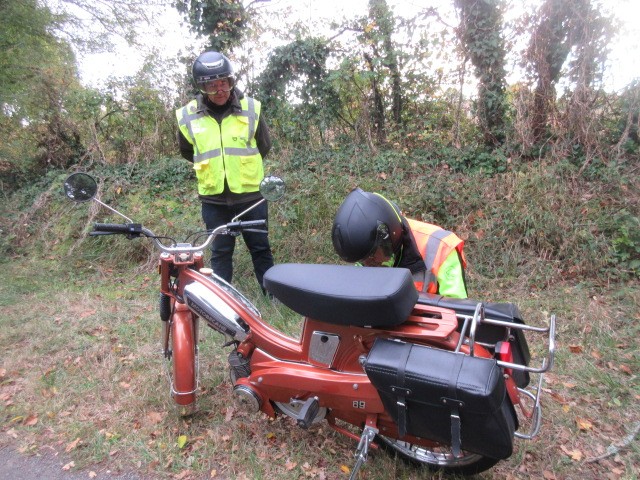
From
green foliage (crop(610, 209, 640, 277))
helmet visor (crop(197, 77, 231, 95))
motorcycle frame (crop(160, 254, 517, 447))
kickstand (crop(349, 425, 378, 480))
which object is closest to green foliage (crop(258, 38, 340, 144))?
helmet visor (crop(197, 77, 231, 95))

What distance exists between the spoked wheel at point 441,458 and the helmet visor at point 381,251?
0.89 metres

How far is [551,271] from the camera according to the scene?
4.45m

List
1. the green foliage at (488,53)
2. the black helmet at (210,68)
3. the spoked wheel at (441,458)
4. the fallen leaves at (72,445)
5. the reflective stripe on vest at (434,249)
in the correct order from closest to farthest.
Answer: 1. the spoked wheel at (441,458)
2. the reflective stripe on vest at (434,249)
3. the fallen leaves at (72,445)
4. the black helmet at (210,68)
5. the green foliage at (488,53)

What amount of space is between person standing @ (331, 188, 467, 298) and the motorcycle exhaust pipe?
67 centimetres

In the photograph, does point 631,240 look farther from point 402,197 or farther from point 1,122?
point 1,122

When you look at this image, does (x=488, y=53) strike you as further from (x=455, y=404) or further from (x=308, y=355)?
(x=455, y=404)

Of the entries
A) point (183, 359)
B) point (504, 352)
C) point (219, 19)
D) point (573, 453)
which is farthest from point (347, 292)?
point (219, 19)

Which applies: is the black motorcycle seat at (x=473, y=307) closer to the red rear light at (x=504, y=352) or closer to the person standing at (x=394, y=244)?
the red rear light at (x=504, y=352)

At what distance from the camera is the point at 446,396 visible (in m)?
1.61

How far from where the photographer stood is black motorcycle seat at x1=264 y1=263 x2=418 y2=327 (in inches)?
70.6

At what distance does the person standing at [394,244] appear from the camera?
222 centimetres

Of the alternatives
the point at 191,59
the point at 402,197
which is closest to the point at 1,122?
the point at 191,59

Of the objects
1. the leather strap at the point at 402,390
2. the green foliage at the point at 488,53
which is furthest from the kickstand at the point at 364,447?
the green foliage at the point at 488,53

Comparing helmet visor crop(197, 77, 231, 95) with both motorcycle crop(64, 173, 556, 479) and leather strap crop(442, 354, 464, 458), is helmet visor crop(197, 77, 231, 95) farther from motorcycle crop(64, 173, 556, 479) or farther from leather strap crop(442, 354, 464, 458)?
leather strap crop(442, 354, 464, 458)
